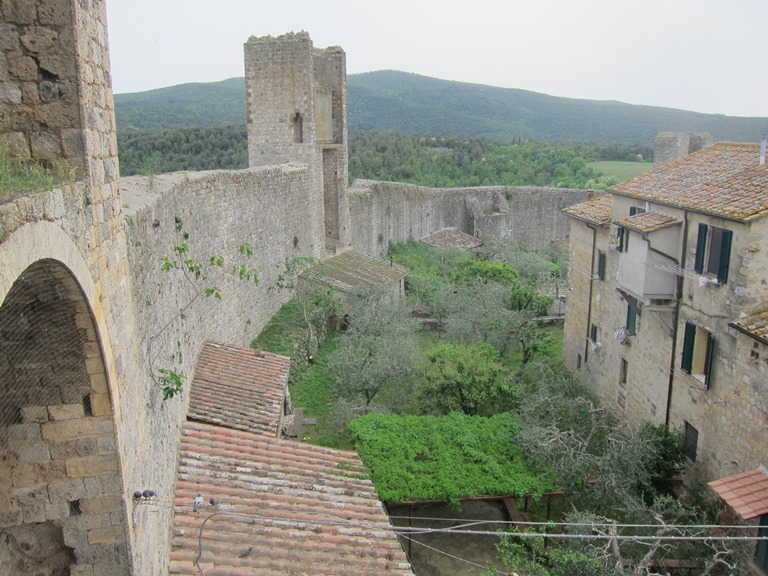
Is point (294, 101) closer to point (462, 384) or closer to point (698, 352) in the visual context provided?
point (462, 384)

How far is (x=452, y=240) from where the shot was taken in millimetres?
30906

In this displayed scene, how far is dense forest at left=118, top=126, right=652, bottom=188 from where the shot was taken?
2872 cm

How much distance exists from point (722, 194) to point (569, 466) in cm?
487

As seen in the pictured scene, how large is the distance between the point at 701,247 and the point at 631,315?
9.27 ft

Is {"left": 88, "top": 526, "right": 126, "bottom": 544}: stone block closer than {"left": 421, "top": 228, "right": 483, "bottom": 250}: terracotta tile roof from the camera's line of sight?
Yes

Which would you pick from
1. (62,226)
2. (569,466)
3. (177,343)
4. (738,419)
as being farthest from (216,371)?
(738,419)

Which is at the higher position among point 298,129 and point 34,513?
point 298,129

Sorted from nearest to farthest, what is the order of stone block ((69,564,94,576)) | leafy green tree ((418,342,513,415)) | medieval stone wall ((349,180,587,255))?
stone block ((69,564,94,576)), leafy green tree ((418,342,513,415)), medieval stone wall ((349,180,587,255))

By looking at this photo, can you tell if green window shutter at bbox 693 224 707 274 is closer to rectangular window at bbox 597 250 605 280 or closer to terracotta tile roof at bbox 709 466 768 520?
terracotta tile roof at bbox 709 466 768 520

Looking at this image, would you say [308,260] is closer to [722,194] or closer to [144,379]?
[722,194]

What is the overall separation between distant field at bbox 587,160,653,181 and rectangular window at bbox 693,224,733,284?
37.9 m

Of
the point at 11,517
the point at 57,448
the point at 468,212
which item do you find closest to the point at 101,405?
the point at 57,448

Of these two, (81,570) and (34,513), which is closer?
(34,513)

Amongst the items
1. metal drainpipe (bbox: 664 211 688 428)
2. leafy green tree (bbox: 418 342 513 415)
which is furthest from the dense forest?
metal drainpipe (bbox: 664 211 688 428)
